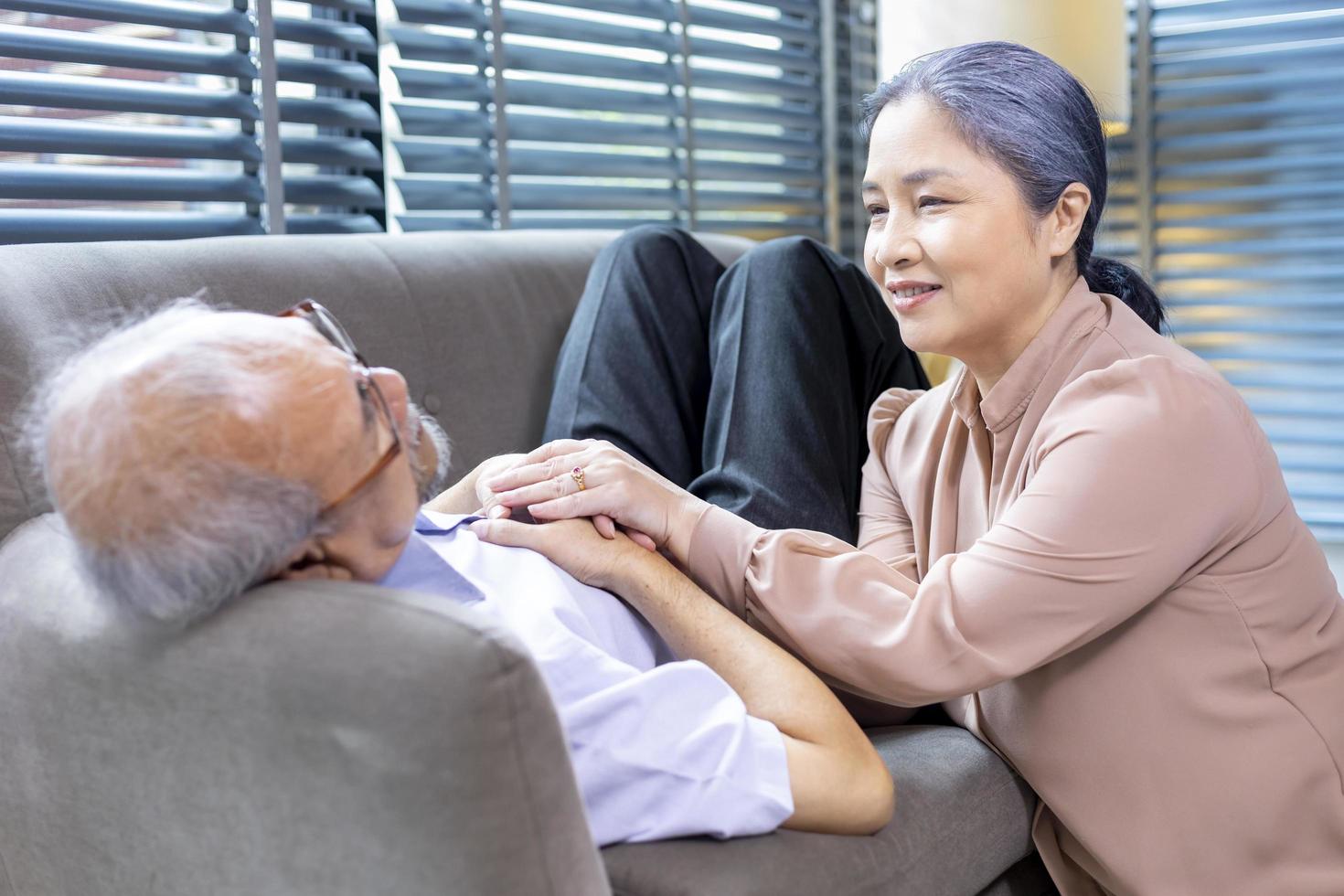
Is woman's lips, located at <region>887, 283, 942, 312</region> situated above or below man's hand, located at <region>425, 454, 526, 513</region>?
above

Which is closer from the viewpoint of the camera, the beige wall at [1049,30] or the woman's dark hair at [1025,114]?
the woman's dark hair at [1025,114]

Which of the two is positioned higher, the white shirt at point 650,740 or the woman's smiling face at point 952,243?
the woman's smiling face at point 952,243

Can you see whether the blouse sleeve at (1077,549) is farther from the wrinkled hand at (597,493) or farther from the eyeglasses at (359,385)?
the eyeglasses at (359,385)

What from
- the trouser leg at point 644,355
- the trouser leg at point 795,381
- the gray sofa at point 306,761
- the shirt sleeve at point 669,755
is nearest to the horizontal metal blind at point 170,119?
the gray sofa at point 306,761

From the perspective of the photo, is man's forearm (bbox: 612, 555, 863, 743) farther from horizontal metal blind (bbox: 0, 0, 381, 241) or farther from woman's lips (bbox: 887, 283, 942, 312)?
horizontal metal blind (bbox: 0, 0, 381, 241)

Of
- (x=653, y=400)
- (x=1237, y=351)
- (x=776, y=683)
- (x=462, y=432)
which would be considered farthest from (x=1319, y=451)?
(x=776, y=683)

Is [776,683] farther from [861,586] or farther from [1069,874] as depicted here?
[1069,874]

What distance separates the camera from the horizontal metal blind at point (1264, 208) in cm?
329

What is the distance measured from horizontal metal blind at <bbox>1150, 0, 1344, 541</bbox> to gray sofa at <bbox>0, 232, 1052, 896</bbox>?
2.31 m

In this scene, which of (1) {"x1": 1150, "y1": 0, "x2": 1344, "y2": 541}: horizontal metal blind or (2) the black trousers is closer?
(2) the black trousers

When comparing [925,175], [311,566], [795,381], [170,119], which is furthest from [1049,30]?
[311,566]

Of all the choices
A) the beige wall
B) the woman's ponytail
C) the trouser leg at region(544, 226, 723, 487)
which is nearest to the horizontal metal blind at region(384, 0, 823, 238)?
the beige wall

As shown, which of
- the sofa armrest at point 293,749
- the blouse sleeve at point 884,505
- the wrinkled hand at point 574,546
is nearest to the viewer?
the sofa armrest at point 293,749

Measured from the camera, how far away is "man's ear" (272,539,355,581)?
1000 millimetres
